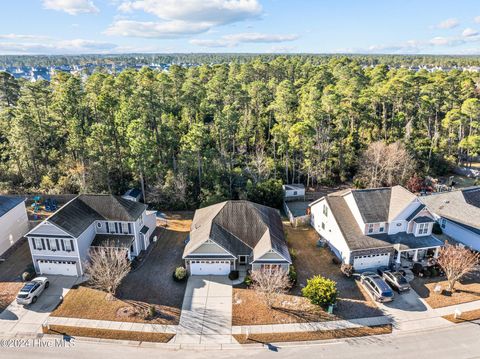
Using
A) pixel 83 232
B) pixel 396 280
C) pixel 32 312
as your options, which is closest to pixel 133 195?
pixel 83 232

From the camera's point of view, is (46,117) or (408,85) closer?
(46,117)

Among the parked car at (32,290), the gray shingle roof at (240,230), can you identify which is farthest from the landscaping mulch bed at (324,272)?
the parked car at (32,290)

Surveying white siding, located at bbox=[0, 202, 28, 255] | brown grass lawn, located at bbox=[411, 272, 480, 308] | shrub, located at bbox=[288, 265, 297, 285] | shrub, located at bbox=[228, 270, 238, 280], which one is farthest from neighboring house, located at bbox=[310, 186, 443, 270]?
white siding, located at bbox=[0, 202, 28, 255]

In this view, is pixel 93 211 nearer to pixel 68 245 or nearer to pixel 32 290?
pixel 68 245

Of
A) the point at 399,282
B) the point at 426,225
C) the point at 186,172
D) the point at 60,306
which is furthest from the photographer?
the point at 186,172

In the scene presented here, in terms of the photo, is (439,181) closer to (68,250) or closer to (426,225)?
(426,225)

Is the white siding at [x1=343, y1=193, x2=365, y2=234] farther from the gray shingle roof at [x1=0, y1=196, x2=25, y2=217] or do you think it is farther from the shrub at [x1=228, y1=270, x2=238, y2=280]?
the gray shingle roof at [x1=0, y1=196, x2=25, y2=217]

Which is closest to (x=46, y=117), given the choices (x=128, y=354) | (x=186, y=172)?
(x=186, y=172)
